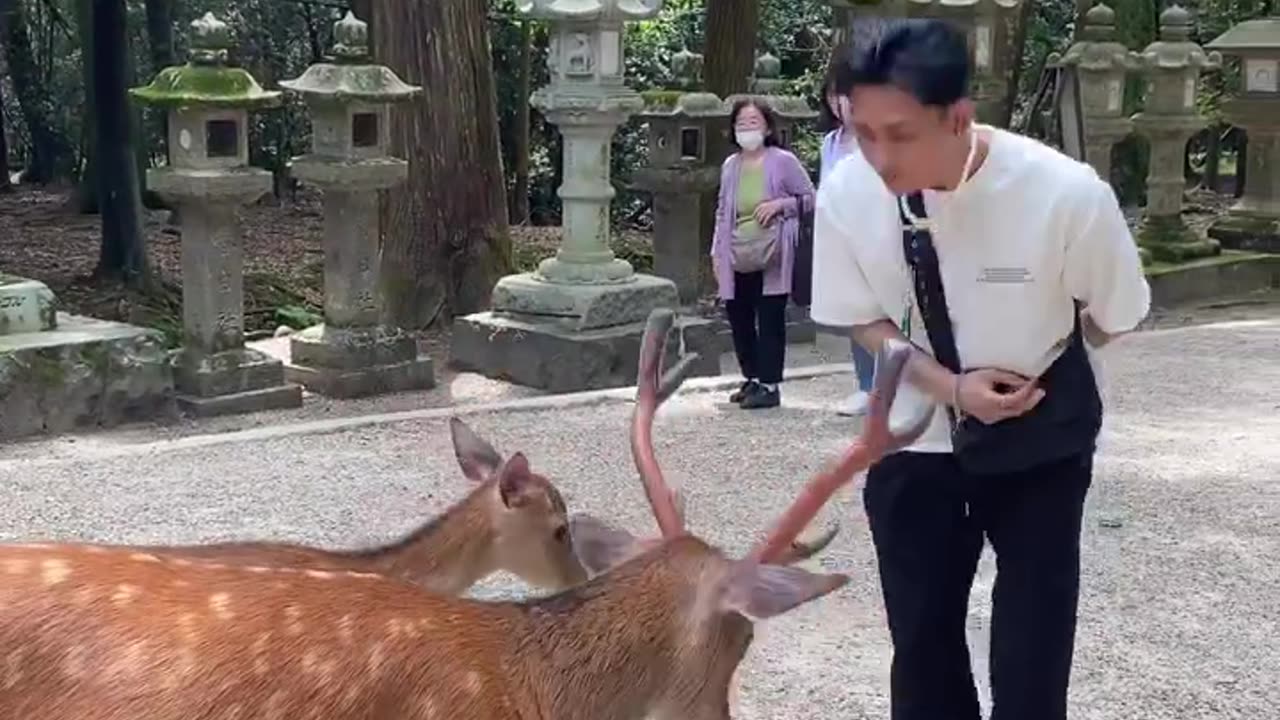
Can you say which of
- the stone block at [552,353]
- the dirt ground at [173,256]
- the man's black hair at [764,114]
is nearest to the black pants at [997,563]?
the man's black hair at [764,114]

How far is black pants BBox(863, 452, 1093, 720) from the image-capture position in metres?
2.84

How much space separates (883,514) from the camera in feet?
9.73

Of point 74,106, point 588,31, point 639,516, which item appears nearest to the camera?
point 639,516

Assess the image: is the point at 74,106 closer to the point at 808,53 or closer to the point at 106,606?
the point at 808,53

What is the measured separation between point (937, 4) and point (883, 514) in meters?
8.43

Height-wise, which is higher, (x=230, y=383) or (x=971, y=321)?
(x=971, y=321)

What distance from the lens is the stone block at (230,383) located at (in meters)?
8.62

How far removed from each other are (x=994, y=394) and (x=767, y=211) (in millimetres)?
5128

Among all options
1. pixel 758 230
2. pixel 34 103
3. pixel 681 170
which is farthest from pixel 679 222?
pixel 34 103

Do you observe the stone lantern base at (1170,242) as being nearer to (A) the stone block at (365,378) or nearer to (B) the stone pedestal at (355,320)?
(A) the stone block at (365,378)

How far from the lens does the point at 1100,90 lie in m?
12.8

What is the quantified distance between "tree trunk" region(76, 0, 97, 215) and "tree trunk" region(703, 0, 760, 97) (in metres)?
4.75

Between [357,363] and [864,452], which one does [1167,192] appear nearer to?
[357,363]

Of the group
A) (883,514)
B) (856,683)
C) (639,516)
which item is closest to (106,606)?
(883,514)
